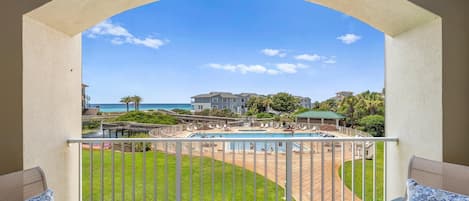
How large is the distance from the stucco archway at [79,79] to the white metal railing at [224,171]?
0.67 feet

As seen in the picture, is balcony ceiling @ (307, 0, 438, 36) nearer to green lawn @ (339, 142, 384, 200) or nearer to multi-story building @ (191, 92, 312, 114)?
multi-story building @ (191, 92, 312, 114)

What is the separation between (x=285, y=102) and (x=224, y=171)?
3.26 ft

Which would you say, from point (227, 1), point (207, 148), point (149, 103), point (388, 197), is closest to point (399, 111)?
point (388, 197)

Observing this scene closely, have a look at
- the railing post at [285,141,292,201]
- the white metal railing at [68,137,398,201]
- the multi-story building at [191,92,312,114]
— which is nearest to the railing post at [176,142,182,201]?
the white metal railing at [68,137,398,201]

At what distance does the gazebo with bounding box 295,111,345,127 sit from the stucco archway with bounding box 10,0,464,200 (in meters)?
0.51

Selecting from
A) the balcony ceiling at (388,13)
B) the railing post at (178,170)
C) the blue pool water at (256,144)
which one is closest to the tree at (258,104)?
the blue pool water at (256,144)

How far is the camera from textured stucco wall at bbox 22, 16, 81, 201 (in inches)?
81.8

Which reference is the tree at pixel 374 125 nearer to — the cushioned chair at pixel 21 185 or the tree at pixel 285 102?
the tree at pixel 285 102

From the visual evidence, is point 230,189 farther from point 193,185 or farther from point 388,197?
point 388,197

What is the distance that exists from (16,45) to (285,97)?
7.87 ft

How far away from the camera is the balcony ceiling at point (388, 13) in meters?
2.13

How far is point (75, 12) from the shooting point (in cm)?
227

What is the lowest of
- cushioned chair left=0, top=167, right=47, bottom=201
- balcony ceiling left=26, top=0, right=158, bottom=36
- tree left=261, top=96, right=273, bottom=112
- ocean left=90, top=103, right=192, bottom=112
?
cushioned chair left=0, top=167, right=47, bottom=201

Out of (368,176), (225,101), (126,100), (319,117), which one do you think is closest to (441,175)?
(368,176)
